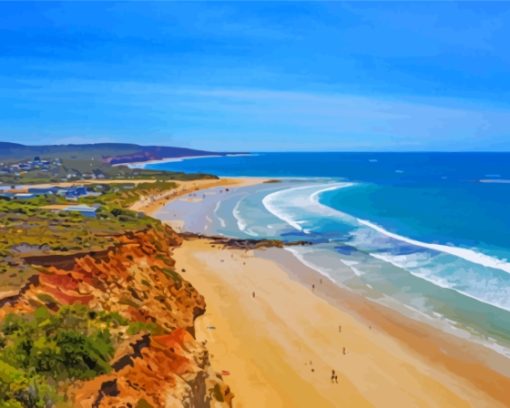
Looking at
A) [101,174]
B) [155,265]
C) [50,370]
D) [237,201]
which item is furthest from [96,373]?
[101,174]

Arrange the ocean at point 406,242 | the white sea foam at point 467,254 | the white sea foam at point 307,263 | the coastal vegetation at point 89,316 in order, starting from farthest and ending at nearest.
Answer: the white sea foam at point 467,254 → the white sea foam at point 307,263 → the ocean at point 406,242 → the coastal vegetation at point 89,316

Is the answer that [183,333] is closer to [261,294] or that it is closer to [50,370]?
[50,370]

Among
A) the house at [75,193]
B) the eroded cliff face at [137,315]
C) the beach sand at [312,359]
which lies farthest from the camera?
the house at [75,193]

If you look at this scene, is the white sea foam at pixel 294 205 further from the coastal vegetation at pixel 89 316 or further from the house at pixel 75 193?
the coastal vegetation at pixel 89 316

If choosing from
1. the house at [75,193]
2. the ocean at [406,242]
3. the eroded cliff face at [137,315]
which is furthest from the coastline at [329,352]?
the house at [75,193]

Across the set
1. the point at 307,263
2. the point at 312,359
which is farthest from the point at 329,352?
the point at 307,263

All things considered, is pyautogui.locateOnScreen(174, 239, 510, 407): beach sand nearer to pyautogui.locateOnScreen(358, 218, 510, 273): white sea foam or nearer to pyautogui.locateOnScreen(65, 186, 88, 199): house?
pyautogui.locateOnScreen(358, 218, 510, 273): white sea foam

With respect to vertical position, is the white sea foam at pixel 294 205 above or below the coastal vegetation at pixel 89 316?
below
